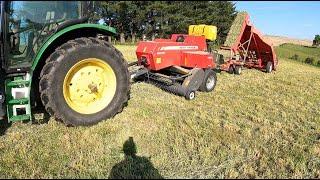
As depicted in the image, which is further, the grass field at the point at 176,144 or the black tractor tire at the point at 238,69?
the black tractor tire at the point at 238,69

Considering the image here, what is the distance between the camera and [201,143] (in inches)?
179

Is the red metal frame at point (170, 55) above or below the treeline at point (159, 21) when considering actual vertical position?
Answer: below

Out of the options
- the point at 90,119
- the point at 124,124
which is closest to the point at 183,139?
the point at 124,124

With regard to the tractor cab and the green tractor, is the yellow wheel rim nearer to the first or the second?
the green tractor

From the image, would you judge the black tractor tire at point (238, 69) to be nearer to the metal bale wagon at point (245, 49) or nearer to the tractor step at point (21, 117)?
the metal bale wagon at point (245, 49)

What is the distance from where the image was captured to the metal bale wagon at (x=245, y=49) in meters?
11.0

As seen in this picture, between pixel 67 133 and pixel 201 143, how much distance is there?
177 centimetres

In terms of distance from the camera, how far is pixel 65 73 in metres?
4.86

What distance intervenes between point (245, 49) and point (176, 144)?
845cm

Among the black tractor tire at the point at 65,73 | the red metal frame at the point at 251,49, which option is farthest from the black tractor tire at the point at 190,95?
the red metal frame at the point at 251,49

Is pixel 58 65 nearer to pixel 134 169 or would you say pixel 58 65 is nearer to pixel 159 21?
pixel 134 169

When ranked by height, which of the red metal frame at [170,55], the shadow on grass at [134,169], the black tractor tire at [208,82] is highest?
the red metal frame at [170,55]

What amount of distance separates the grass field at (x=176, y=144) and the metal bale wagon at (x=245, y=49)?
4270mm

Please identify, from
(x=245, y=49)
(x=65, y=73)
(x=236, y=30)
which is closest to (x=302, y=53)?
(x=245, y=49)
